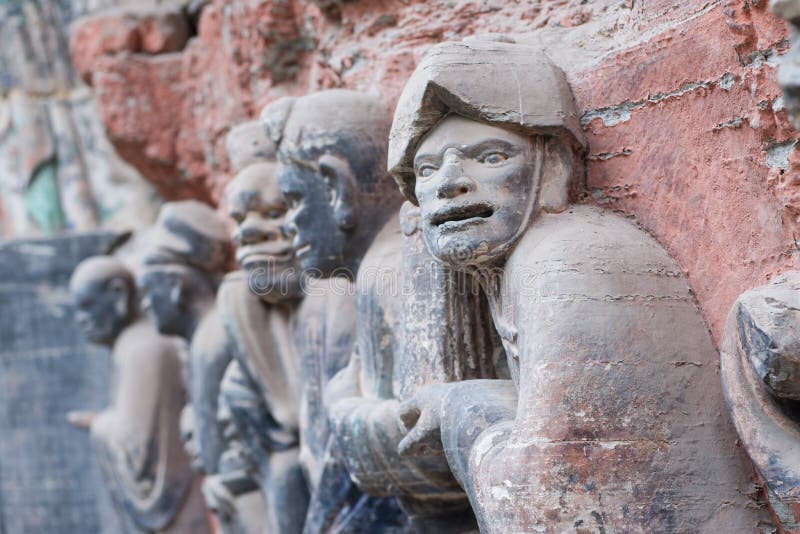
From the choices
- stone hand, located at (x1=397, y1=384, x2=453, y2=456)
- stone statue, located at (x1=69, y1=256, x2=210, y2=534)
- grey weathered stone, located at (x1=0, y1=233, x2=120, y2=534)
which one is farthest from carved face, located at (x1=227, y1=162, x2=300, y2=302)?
grey weathered stone, located at (x1=0, y1=233, x2=120, y2=534)

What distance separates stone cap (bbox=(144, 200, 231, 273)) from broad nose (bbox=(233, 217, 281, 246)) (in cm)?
82

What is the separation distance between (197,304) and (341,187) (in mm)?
1666

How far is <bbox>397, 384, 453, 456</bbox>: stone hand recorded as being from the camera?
2.97 meters

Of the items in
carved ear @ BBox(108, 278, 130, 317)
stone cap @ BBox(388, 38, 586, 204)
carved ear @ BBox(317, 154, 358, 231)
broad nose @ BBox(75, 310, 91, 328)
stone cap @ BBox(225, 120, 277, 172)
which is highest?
stone cap @ BBox(388, 38, 586, 204)

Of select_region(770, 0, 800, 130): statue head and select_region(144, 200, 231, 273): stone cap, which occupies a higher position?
select_region(770, 0, 800, 130): statue head

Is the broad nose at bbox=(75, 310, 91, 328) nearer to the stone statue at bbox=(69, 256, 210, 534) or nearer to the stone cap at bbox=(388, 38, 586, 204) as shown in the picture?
the stone statue at bbox=(69, 256, 210, 534)

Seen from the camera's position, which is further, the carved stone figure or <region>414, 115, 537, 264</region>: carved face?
<region>414, 115, 537, 264</region>: carved face

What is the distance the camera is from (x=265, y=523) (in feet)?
15.4

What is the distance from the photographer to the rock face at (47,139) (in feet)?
22.0

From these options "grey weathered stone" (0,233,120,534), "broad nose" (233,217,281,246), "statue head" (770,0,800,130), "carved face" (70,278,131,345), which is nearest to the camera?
"statue head" (770,0,800,130)

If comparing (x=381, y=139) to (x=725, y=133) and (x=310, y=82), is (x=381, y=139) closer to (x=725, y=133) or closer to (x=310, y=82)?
(x=310, y=82)

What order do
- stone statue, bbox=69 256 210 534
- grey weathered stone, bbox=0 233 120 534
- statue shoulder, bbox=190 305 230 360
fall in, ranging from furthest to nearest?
1. grey weathered stone, bbox=0 233 120 534
2. stone statue, bbox=69 256 210 534
3. statue shoulder, bbox=190 305 230 360

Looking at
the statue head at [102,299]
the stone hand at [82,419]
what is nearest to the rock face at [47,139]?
the statue head at [102,299]

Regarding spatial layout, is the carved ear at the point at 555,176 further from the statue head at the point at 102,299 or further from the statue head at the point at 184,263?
the statue head at the point at 102,299
